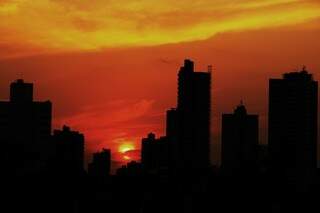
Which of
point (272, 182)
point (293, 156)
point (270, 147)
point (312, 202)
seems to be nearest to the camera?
point (312, 202)

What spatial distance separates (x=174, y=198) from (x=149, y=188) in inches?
345

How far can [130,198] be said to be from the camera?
8894 centimetres

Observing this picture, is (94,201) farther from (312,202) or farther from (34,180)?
(312,202)

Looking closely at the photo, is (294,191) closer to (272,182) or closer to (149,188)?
(272,182)

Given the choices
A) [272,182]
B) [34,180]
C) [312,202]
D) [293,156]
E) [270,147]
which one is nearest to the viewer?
[312,202]

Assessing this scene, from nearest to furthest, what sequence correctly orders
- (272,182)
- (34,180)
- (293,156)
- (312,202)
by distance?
(312,202) < (34,180) < (272,182) < (293,156)

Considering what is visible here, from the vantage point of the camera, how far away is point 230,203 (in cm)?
8519

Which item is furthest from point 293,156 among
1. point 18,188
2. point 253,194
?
point 18,188

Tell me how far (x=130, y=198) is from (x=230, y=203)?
10.6 m

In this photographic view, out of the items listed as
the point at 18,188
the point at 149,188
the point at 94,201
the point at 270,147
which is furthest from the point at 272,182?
the point at 270,147

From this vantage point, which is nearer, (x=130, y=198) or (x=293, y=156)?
(x=130, y=198)

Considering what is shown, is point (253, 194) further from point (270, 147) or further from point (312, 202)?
point (270, 147)

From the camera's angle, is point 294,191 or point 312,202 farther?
point 294,191

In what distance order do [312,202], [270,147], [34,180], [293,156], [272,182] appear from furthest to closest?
1. [270,147]
2. [293,156]
3. [272,182]
4. [34,180]
5. [312,202]
